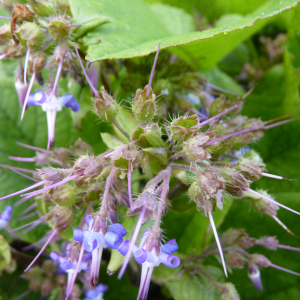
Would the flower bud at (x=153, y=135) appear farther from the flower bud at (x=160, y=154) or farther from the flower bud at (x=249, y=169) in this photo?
the flower bud at (x=249, y=169)

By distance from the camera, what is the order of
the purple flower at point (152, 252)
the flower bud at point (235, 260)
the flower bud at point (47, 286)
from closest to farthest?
the purple flower at point (152, 252) → the flower bud at point (235, 260) → the flower bud at point (47, 286)

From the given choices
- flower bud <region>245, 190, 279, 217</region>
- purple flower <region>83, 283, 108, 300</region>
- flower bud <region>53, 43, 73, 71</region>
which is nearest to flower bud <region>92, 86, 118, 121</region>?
flower bud <region>53, 43, 73, 71</region>

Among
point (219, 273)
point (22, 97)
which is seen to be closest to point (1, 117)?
point (22, 97)

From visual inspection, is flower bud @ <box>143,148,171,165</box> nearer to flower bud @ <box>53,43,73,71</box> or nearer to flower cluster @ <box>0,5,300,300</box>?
flower cluster @ <box>0,5,300,300</box>

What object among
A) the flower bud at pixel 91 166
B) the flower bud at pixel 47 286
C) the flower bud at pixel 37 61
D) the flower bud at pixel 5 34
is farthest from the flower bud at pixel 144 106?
the flower bud at pixel 47 286

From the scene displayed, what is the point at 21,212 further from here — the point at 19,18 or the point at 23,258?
the point at 19,18
